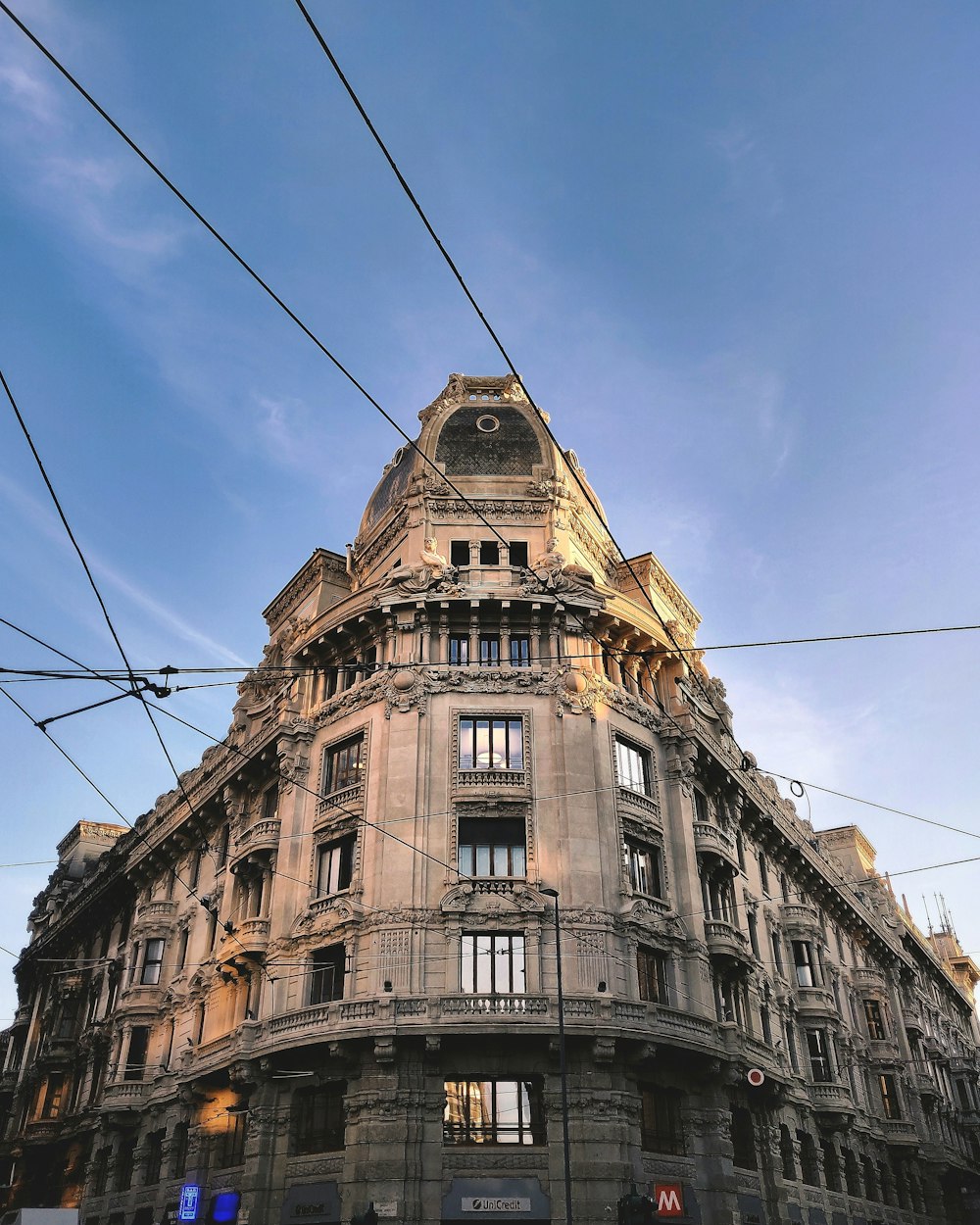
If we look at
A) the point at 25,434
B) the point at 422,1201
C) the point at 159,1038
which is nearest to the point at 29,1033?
the point at 159,1038

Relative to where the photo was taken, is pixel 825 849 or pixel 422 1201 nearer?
pixel 422 1201

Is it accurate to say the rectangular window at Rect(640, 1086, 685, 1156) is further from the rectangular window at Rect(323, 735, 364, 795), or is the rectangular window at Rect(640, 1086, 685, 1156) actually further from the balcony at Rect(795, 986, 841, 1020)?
the balcony at Rect(795, 986, 841, 1020)

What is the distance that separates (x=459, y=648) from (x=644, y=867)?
32.7 ft

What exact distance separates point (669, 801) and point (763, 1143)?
481 inches

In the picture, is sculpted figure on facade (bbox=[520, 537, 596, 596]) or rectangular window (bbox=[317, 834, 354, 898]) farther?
sculpted figure on facade (bbox=[520, 537, 596, 596])

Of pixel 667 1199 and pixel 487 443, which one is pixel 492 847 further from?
pixel 487 443

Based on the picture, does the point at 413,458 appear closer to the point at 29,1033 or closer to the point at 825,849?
the point at 825,849

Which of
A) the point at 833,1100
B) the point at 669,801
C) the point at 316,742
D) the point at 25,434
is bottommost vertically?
the point at 833,1100

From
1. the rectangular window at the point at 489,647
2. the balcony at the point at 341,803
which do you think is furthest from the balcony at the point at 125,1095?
the rectangular window at the point at 489,647

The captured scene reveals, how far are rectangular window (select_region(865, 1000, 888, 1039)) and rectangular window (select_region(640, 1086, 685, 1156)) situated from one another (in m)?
29.1

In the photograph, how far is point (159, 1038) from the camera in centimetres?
4372

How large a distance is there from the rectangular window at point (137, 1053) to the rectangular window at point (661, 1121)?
924 inches

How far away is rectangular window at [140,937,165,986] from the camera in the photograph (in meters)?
46.6

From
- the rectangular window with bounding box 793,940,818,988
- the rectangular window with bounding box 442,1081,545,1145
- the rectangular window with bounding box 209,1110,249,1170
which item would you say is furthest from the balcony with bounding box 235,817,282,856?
the rectangular window with bounding box 793,940,818,988
